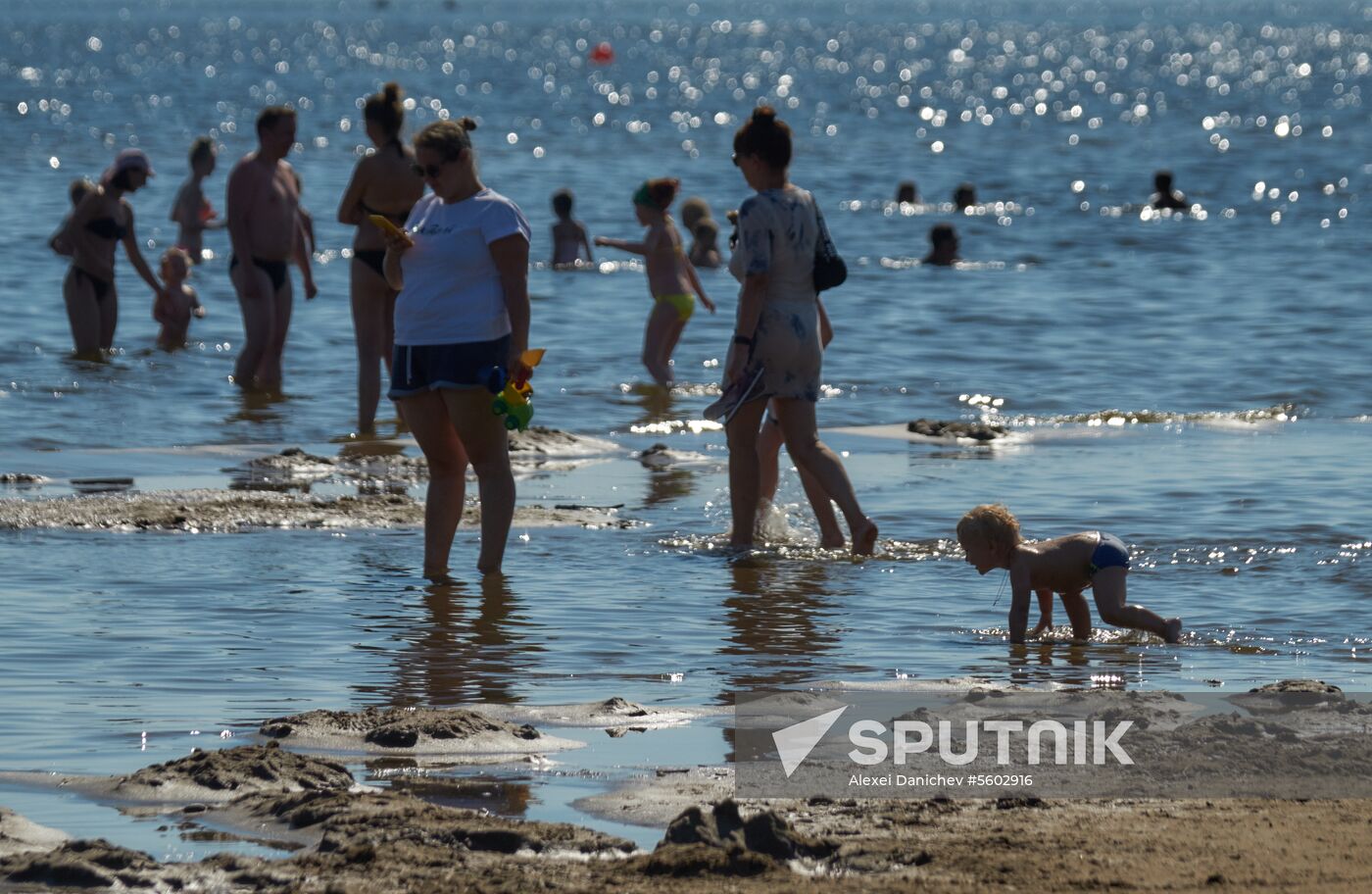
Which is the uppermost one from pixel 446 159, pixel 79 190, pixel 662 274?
pixel 446 159

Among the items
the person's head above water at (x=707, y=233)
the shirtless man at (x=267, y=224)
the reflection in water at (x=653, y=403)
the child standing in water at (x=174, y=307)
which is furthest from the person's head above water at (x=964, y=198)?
the shirtless man at (x=267, y=224)

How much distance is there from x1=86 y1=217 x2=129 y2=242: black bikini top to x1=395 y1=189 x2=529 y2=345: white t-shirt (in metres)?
6.90

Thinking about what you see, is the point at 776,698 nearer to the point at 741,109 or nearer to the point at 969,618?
the point at 969,618

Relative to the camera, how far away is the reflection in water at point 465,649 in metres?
6.04

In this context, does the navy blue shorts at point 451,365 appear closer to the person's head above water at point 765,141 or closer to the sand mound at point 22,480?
the person's head above water at point 765,141

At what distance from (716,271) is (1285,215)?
11.0m

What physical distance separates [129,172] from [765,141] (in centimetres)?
663

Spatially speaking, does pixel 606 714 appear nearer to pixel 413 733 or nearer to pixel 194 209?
pixel 413 733

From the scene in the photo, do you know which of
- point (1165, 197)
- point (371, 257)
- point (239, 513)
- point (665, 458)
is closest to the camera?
point (239, 513)

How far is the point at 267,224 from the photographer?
1195 centimetres

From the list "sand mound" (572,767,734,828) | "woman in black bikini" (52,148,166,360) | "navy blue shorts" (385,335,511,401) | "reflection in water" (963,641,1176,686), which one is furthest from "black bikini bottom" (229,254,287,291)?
"sand mound" (572,767,734,828)

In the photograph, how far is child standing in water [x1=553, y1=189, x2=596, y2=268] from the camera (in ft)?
→ 67.5

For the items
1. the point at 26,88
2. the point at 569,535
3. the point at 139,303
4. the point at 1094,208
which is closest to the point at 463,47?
the point at 26,88

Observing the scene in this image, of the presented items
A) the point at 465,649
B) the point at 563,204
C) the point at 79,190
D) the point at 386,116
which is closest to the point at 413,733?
the point at 465,649
